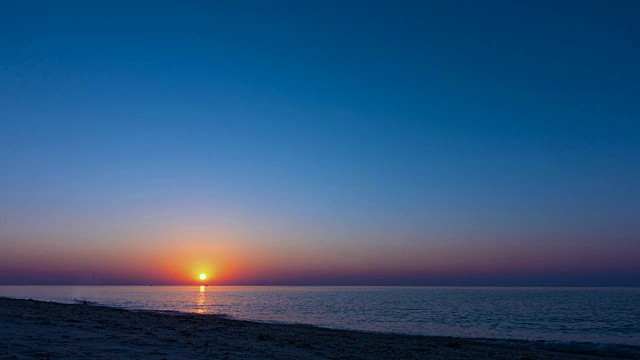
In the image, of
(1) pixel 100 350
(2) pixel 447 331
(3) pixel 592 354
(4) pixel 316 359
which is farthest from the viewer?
(2) pixel 447 331

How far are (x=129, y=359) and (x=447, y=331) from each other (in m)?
32.0

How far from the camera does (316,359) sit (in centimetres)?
1756

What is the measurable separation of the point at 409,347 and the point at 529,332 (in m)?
23.3

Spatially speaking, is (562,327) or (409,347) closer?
(409,347)

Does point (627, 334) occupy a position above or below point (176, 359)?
below

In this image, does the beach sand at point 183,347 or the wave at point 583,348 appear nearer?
the beach sand at point 183,347

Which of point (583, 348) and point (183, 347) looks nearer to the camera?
point (183, 347)

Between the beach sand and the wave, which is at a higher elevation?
the beach sand

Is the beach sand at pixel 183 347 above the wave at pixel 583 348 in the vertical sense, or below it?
above

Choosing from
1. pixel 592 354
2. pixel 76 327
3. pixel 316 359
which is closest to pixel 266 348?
pixel 316 359

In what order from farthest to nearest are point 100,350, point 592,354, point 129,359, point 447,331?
point 447,331 → point 592,354 → point 100,350 → point 129,359

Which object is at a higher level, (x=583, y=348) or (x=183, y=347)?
(x=183, y=347)

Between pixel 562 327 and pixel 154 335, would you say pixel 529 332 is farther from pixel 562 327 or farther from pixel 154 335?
pixel 154 335

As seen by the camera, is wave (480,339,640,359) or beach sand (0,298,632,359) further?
wave (480,339,640,359)
